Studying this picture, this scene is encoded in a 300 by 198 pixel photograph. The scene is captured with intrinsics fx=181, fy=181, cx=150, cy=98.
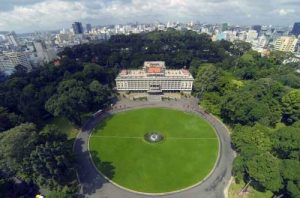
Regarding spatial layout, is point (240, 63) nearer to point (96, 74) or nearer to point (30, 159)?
point (96, 74)

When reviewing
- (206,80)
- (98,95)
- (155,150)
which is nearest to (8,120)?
(98,95)

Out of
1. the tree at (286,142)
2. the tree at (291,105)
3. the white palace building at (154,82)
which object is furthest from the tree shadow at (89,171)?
the tree at (291,105)

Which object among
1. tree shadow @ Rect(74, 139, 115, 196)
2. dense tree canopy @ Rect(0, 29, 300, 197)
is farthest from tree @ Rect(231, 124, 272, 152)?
tree shadow @ Rect(74, 139, 115, 196)

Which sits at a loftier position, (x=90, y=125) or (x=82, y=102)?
(x=82, y=102)

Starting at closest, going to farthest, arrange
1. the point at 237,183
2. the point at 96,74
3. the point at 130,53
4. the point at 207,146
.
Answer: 1. the point at 237,183
2. the point at 207,146
3. the point at 96,74
4. the point at 130,53

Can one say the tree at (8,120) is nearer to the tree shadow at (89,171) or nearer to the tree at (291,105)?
the tree shadow at (89,171)

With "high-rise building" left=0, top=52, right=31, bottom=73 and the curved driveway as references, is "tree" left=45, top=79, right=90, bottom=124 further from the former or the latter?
"high-rise building" left=0, top=52, right=31, bottom=73

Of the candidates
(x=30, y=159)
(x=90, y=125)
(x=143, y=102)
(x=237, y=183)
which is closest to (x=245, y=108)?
(x=237, y=183)
